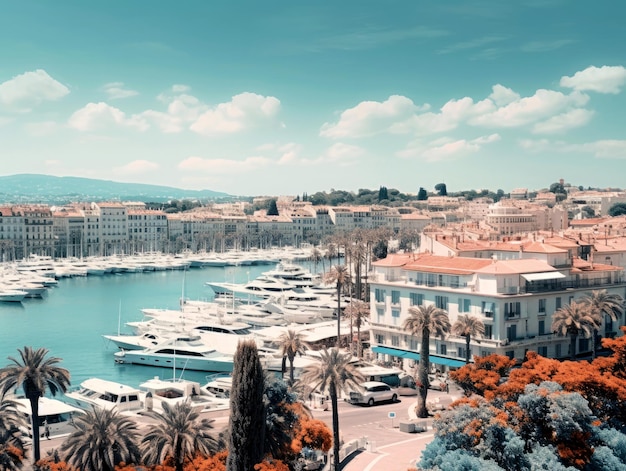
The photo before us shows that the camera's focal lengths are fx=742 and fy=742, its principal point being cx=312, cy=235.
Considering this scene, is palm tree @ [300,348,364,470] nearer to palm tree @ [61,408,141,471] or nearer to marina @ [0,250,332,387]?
palm tree @ [61,408,141,471]

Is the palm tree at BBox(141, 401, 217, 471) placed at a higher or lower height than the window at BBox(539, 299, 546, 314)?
lower

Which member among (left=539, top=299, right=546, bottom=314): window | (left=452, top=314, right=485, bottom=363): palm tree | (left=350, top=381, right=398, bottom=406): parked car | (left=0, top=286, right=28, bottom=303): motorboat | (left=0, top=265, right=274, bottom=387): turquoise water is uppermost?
(left=539, top=299, right=546, bottom=314): window

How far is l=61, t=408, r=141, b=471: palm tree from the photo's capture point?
21531 mm

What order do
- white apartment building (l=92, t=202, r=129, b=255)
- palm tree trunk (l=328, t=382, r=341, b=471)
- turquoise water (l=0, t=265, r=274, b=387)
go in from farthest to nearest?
white apartment building (l=92, t=202, r=129, b=255) → turquoise water (l=0, t=265, r=274, b=387) → palm tree trunk (l=328, t=382, r=341, b=471)

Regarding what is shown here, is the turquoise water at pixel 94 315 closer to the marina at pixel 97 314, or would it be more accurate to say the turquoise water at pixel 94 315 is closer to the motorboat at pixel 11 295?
the marina at pixel 97 314

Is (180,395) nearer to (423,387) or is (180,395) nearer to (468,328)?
(423,387)

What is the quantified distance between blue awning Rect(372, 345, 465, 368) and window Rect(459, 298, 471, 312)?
2911 mm

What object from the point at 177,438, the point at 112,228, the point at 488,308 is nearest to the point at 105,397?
the point at 177,438

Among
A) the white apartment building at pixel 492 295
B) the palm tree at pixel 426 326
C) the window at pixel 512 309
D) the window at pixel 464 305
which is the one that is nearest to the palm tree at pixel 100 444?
the palm tree at pixel 426 326

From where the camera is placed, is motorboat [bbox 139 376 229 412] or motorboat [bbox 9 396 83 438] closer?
motorboat [bbox 9 396 83 438]

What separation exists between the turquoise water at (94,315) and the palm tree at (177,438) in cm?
2697

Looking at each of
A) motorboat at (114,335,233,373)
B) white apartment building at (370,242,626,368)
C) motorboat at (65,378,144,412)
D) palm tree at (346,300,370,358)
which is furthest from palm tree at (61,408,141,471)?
motorboat at (114,335,233,373)

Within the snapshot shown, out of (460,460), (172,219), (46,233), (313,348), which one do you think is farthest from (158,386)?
(172,219)

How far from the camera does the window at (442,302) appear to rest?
43812 millimetres
